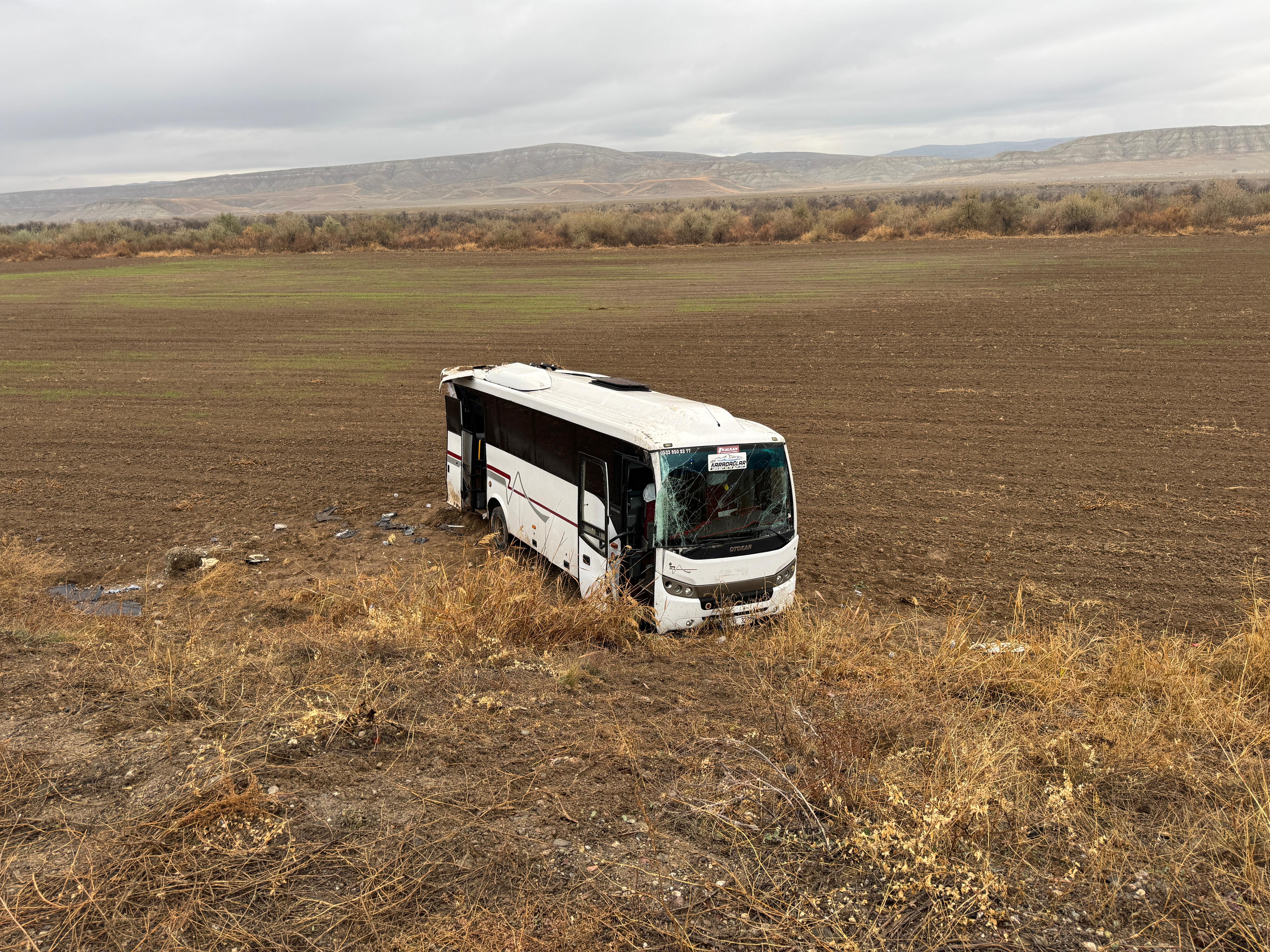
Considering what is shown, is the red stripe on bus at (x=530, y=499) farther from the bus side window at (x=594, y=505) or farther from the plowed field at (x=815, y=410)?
the plowed field at (x=815, y=410)

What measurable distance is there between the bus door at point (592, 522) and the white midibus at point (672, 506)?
18 mm

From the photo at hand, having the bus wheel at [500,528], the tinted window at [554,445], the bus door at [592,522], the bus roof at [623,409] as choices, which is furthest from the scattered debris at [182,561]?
the bus door at [592,522]

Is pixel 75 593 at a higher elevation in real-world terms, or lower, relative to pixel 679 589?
lower

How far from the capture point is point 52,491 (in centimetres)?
1452

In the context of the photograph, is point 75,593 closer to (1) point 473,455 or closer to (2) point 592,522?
(1) point 473,455

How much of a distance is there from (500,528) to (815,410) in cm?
973

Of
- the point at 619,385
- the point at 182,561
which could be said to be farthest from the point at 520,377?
the point at 182,561

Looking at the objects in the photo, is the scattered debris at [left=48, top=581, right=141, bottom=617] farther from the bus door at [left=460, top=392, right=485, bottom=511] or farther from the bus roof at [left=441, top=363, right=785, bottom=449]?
the bus roof at [left=441, top=363, right=785, bottom=449]

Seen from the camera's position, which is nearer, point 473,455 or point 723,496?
point 723,496

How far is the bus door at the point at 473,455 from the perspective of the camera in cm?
1317

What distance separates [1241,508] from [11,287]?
5965cm

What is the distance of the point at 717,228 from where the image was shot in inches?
2648

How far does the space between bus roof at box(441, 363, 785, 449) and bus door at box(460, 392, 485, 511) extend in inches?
18.2

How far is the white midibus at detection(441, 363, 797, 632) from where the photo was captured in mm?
8828
